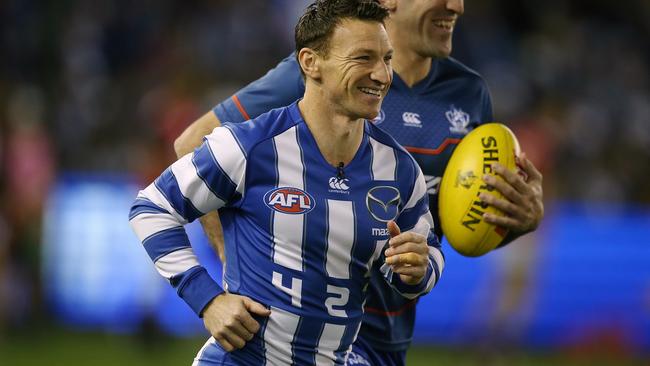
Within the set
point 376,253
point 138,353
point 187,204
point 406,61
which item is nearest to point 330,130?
point 376,253

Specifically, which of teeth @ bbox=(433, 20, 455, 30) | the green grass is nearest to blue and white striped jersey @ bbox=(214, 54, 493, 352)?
teeth @ bbox=(433, 20, 455, 30)

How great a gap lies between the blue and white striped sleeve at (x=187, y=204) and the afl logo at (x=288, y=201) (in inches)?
4.3

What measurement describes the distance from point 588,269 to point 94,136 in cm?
566

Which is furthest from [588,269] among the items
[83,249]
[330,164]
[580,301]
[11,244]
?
[330,164]

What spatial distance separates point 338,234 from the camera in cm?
383

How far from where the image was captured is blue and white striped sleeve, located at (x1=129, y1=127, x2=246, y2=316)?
12.3 feet

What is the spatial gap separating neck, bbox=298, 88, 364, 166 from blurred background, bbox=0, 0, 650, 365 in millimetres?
5480

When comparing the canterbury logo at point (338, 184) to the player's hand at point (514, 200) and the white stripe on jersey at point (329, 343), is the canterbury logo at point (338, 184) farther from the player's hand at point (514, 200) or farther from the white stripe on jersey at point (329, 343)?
the player's hand at point (514, 200)

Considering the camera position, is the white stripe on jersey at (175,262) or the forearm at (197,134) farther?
the forearm at (197,134)

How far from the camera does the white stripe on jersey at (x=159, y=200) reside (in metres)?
3.78

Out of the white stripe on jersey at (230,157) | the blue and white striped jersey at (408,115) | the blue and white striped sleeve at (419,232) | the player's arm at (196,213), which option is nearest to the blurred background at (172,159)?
the blue and white striped jersey at (408,115)

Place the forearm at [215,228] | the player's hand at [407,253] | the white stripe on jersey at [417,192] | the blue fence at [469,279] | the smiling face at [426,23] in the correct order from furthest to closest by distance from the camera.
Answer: the blue fence at [469,279], the smiling face at [426,23], the forearm at [215,228], the white stripe on jersey at [417,192], the player's hand at [407,253]

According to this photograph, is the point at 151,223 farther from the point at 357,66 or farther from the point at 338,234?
the point at 357,66

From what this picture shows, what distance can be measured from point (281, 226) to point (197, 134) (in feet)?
2.83
